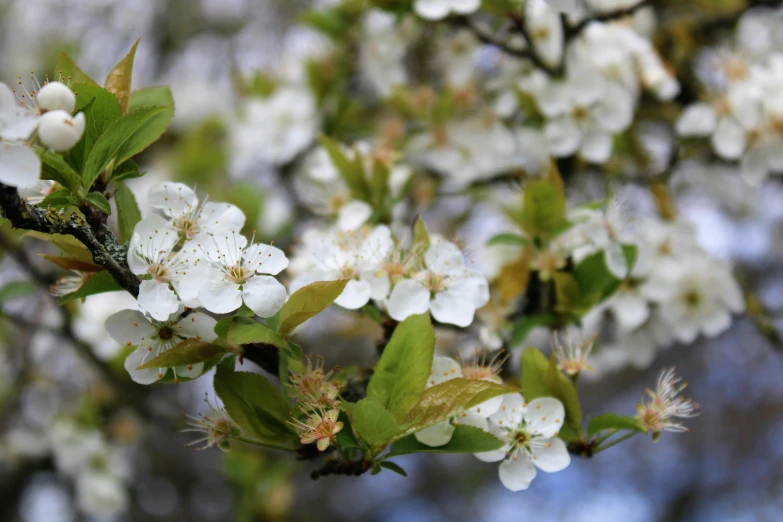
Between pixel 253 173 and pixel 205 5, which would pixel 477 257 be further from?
pixel 205 5

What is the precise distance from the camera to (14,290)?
148 cm

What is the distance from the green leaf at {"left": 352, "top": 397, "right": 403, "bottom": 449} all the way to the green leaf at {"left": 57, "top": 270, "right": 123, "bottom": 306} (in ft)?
1.28

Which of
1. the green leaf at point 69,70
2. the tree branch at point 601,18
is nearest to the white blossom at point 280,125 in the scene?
the tree branch at point 601,18

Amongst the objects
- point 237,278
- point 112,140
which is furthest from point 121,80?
point 237,278

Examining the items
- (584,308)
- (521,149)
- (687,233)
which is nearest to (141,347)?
(584,308)

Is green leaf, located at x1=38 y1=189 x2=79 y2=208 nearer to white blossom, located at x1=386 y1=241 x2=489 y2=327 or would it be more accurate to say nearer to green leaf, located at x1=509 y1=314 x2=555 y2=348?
white blossom, located at x1=386 y1=241 x2=489 y2=327

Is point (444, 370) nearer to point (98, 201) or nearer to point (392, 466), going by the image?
point (392, 466)

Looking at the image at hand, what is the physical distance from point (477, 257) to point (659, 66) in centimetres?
79

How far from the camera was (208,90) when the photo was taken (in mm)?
3855

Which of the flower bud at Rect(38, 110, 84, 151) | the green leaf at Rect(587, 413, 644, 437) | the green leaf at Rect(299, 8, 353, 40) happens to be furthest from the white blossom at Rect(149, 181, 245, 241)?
the green leaf at Rect(299, 8, 353, 40)

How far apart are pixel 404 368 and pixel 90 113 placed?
56cm

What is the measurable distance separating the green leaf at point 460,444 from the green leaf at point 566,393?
15 cm

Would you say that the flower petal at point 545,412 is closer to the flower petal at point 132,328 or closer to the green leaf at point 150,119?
the flower petal at point 132,328

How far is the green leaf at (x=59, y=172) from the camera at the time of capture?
0.88 meters
